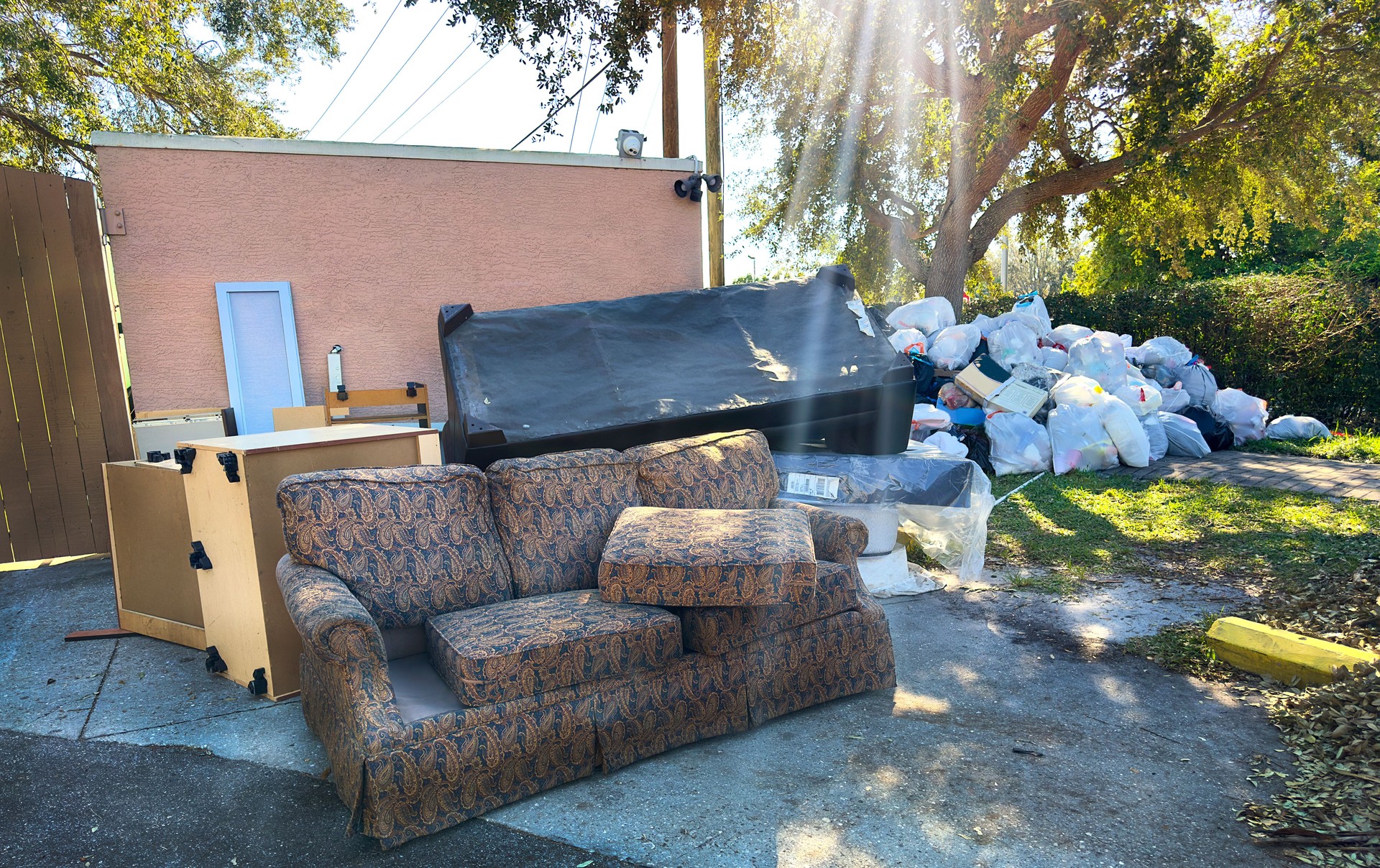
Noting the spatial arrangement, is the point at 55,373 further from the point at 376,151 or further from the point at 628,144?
the point at 628,144

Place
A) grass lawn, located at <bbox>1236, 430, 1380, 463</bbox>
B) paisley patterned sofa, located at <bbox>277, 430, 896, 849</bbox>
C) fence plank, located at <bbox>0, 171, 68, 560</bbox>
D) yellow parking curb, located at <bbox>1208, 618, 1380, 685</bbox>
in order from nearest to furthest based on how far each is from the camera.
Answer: paisley patterned sofa, located at <bbox>277, 430, 896, 849</bbox> < yellow parking curb, located at <bbox>1208, 618, 1380, 685</bbox> < fence plank, located at <bbox>0, 171, 68, 560</bbox> < grass lawn, located at <bbox>1236, 430, 1380, 463</bbox>

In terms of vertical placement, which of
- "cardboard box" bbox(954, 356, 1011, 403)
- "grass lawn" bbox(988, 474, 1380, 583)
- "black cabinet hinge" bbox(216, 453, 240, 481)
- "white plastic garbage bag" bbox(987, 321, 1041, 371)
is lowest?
"grass lawn" bbox(988, 474, 1380, 583)

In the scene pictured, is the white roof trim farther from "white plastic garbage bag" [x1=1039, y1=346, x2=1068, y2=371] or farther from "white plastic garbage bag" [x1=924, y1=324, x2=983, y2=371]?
"white plastic garbage bag" [x1=1039, y1=346, x2=1068, y2=371]

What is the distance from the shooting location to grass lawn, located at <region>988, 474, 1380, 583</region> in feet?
14.3

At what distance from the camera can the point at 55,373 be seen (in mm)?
5168

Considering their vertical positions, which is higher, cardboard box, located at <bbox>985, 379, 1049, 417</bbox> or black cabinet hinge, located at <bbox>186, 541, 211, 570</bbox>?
cardboard box, located at <bbox>985, 379, 1049, 417</bbox>

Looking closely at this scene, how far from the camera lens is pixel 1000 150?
10.7 meters

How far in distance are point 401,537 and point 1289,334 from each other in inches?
376

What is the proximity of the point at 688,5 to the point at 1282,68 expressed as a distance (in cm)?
753

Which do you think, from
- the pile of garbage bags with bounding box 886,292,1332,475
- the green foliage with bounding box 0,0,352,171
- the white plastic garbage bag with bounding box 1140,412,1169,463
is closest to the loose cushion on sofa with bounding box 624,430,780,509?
the pile of garbage bags with bounding box 886,292,1332,475

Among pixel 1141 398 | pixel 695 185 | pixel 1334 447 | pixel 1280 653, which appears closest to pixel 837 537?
Result: pixel 1280 653

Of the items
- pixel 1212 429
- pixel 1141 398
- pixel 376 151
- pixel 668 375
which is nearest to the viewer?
pixel 668 375

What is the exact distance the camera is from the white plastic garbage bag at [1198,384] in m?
8.12

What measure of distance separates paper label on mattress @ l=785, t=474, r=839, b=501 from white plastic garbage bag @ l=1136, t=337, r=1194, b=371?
19.0 ft
